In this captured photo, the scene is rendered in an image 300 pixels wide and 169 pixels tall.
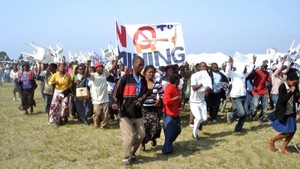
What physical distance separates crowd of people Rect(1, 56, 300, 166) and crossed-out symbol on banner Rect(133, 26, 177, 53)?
695 mm

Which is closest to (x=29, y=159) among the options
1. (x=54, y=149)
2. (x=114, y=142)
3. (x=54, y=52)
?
(x=54, y=149)

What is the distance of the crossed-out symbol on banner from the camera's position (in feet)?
28.8

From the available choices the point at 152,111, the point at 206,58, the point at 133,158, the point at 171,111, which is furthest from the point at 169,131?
the point at 206,58

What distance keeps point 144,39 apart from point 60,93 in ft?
9.42

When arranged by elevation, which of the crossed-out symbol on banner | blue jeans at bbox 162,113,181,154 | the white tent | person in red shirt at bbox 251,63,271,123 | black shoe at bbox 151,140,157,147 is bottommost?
black shoe at bbox 151,140,157,147

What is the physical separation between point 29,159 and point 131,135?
216cm

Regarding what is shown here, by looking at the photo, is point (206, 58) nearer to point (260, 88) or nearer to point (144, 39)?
point (260, 88)

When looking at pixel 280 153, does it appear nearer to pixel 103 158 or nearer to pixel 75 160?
pixel 103 158

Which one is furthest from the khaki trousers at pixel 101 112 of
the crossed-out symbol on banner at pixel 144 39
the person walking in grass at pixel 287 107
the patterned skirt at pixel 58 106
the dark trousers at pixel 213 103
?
the person walking in grass at pixel 287 107

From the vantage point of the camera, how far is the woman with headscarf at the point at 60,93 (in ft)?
31.8

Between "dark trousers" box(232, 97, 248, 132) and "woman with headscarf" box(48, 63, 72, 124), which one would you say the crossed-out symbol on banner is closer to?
"dark trousers" box(232, 97, 248, 132)

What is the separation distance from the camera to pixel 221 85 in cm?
1073

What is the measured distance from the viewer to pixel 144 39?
8.87 m

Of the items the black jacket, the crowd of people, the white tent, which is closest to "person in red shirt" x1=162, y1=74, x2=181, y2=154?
the crowd of people
